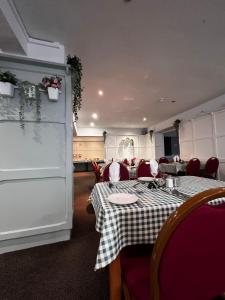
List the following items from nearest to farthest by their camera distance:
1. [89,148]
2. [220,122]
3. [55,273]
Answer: [55,273]
[220,122]
[89,148]

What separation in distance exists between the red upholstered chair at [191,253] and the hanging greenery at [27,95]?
1.93 meters

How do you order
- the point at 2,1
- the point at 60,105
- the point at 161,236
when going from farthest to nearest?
1. the point at 60,105
2. the point at 2,1
3. the point at 161,236

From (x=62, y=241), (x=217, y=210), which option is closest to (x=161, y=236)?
(x=217, y=210)

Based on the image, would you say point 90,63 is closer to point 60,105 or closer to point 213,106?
point 60,105

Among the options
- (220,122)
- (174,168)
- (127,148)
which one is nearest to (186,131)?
(220,122)

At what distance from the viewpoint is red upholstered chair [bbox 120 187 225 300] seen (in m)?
0.49

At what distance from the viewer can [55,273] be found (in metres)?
1.44

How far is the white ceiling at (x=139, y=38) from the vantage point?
1.73 m

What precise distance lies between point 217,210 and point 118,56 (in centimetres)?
271

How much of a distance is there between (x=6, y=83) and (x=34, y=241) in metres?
1.81

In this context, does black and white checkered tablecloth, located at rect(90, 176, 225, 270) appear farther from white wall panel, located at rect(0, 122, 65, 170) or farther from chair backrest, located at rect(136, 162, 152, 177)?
chair backrest, located at rect(136, 162, 152, 177)

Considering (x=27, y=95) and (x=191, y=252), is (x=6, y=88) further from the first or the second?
(x=191, y=252)

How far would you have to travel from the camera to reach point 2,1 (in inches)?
55.8

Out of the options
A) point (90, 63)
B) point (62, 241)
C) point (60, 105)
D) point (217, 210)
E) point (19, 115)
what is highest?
point (90, 63)
